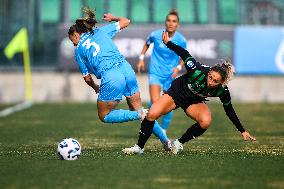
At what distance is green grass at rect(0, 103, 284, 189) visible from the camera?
9.91 m

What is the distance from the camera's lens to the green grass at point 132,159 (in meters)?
9.91

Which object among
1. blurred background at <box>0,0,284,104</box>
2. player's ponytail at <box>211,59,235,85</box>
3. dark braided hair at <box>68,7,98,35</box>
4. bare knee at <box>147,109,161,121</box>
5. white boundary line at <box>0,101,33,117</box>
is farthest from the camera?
blurred background at <box>0,0,284,104</box>

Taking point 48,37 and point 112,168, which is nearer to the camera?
point 112,168

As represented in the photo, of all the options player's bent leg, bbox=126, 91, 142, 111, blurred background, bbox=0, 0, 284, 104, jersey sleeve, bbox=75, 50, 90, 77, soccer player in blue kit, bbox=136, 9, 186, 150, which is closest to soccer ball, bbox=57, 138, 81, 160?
jersey sleeve, bbox=75, 50, 90, 77

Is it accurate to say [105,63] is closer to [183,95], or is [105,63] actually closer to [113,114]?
[113,114]

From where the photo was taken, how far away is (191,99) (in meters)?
12.5

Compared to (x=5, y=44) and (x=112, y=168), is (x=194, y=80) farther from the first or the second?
(x=5, y=44)

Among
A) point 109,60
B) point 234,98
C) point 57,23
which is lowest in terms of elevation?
point 234,98

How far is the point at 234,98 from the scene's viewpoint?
27312 millimetres

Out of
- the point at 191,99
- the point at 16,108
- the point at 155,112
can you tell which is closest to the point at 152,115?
the point at 155,112

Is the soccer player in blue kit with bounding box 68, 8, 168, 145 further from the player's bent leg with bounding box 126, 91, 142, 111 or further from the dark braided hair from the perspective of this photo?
the player's bent leg with bounding box 126, 91, 142, 111

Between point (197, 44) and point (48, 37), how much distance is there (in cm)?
516

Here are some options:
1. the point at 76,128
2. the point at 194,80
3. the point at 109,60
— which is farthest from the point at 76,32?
the point at 76,128

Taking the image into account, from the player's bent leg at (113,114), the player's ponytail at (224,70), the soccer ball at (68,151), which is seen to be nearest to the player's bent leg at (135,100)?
the player's bent leg at (113,114)
